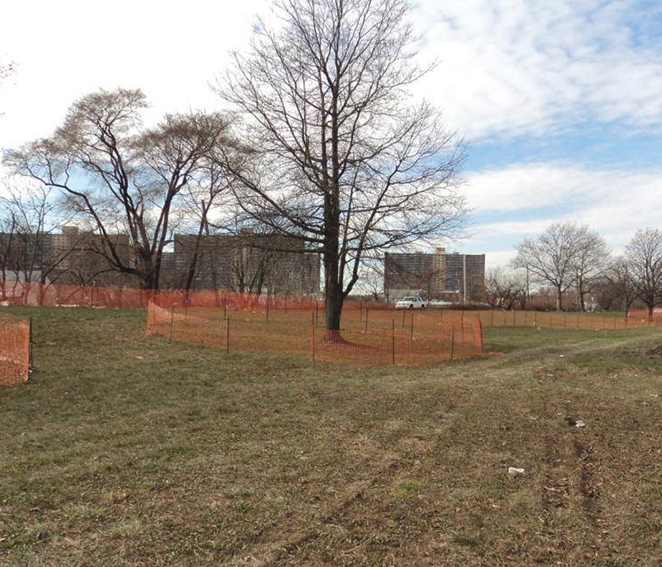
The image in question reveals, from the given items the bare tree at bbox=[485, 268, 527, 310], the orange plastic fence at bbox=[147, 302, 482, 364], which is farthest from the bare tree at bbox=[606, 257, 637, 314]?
the orange plastic fence at bbox=[147, 302, 482, 364]

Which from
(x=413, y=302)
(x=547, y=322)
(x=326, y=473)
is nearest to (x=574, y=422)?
(x=326, y=473)

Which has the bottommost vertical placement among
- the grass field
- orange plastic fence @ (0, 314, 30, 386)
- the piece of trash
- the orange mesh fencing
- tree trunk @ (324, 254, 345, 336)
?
the orange mesh fencing

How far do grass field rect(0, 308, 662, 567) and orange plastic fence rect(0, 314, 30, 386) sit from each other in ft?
1.03

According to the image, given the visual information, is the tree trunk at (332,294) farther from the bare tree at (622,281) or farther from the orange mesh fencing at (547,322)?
the bare tree at (622,281)

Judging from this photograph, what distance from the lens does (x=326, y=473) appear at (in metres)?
5.38

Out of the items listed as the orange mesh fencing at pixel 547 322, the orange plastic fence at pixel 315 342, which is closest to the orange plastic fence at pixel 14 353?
the orange plastic fence at pixel 315 342

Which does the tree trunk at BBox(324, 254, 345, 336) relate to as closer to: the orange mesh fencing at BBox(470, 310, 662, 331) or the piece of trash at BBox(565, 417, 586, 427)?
the piece of trash at BBox(565, 417, 586, 427)

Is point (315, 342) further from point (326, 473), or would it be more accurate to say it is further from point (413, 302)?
point (413, 302)

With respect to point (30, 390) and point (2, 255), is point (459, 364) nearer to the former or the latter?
point (30, 390)

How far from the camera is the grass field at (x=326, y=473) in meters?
3.76

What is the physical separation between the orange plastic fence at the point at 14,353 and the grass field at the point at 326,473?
314 millimetres

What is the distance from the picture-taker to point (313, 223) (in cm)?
1798

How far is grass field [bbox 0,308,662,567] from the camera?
3756mm

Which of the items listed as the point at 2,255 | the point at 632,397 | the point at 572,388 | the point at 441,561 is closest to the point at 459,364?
the point at 572,388
